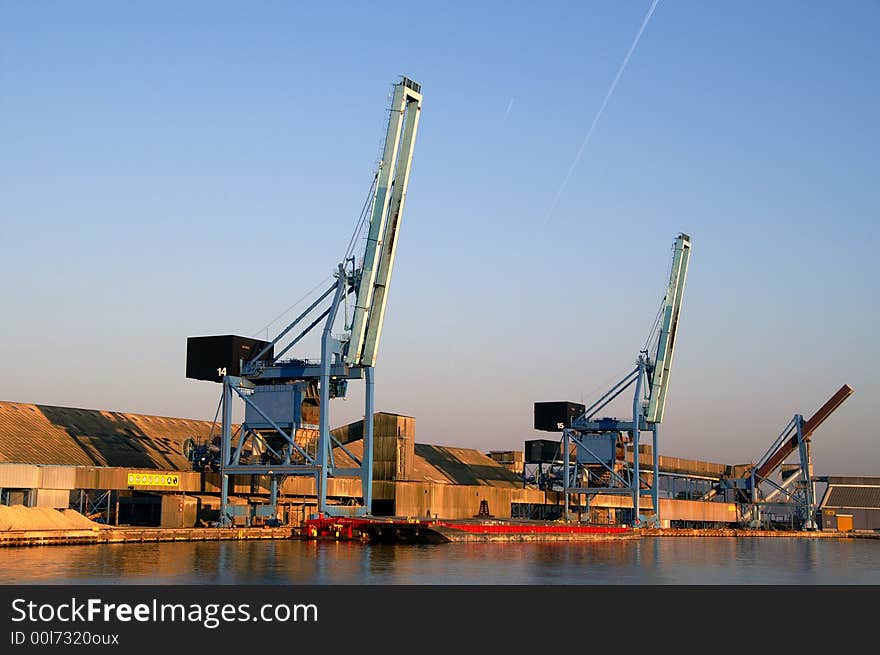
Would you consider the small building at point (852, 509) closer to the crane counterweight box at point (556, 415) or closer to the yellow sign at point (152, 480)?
the crane counterweight box at point (556, 415)

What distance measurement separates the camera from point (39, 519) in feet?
235

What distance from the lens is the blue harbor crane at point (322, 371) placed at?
90688 millimetres

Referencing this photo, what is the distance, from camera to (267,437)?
316ft

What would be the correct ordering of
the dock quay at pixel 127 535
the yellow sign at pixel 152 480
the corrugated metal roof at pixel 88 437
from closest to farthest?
the dock quay at pixel 127 535 → the yellow sign at pixel 152 480 → the corrugated metal roof at pixel 88 437

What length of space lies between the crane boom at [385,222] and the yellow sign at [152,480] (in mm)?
18350

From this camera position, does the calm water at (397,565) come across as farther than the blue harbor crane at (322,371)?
No

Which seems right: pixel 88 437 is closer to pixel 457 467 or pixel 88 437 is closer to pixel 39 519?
pixel 39 519

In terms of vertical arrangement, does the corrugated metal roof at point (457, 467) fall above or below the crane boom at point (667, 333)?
below

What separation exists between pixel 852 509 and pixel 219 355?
136 meters

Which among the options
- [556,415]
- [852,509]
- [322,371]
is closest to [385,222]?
[322,371]

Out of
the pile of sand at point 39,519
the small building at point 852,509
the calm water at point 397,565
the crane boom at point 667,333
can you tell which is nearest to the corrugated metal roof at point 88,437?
the pile of sand at point 39,519

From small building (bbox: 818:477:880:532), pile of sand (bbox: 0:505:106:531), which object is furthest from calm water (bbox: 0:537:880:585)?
small building (bbox: 818:477:880:532)
